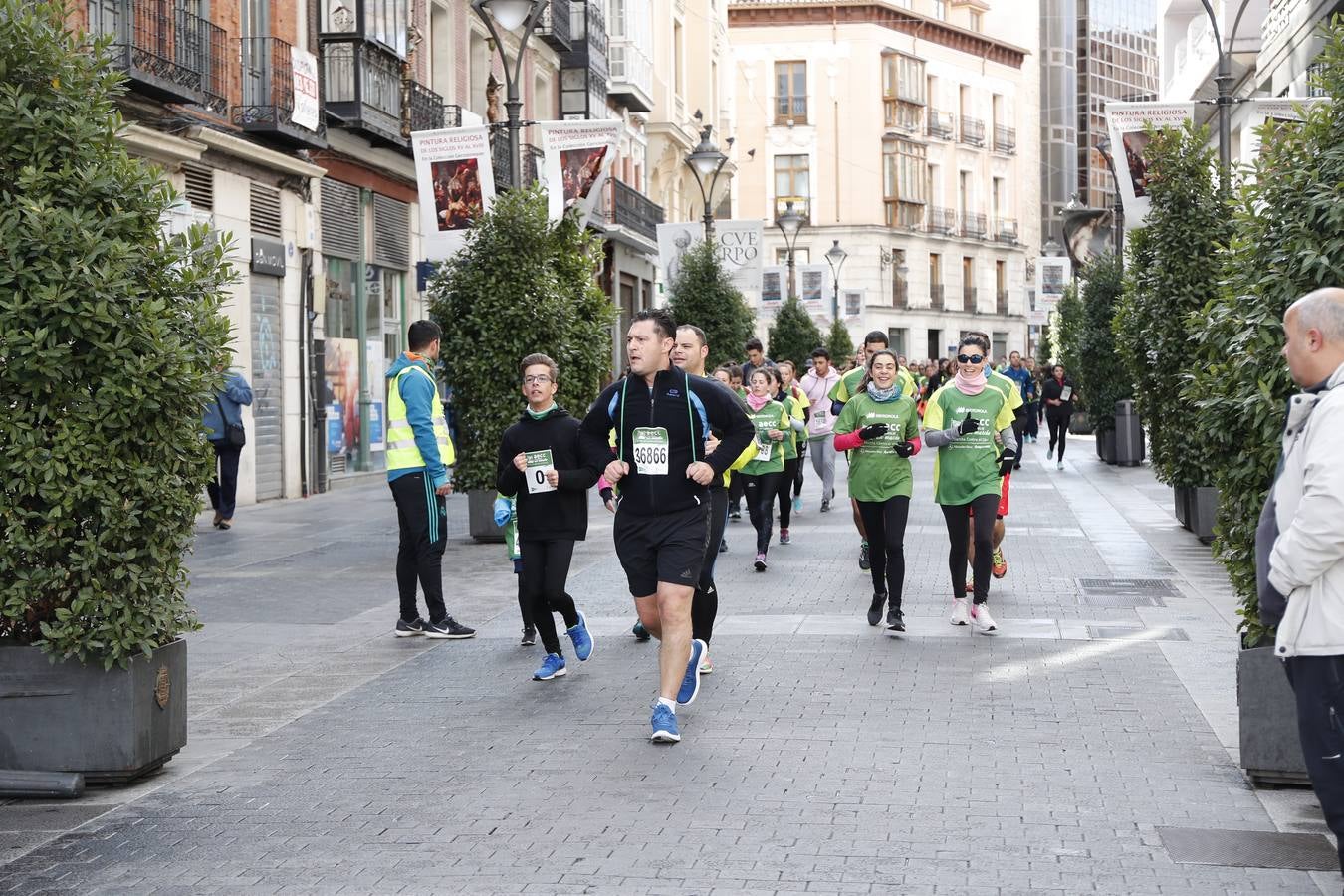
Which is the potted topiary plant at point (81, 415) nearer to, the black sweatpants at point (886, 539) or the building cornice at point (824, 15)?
the black sweatpants at point (886, 539)

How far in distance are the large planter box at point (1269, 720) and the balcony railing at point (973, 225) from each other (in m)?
75.6

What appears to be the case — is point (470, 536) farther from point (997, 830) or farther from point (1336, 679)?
point (1336, 679)

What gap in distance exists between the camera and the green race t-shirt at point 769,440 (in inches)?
599

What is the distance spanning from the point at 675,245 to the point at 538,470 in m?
22.2

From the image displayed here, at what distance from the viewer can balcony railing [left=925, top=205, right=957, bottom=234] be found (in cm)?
7853

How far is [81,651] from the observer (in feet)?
21.6

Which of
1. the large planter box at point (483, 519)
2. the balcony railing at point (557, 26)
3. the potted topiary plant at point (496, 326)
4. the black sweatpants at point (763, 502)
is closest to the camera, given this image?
the black sweatpants at point (763, 502)

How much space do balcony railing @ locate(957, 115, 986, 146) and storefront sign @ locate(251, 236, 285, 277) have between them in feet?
202

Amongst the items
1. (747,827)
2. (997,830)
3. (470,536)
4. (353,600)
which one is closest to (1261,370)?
(997,830)

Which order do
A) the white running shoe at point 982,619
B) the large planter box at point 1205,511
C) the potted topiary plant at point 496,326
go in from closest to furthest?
the white running shoe at point 982,619
the large planter box at point 1205,511
the potted topiary plant at point 496,326

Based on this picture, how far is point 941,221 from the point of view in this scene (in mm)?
79125

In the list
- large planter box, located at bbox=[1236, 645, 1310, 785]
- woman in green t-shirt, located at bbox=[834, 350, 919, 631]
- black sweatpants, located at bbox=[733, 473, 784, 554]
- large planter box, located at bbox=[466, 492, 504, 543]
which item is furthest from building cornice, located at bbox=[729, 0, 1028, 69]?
large planter box, located at bbox=[1236, 645, 1310, 785]

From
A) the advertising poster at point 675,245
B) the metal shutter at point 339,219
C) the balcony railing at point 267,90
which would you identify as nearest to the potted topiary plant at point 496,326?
the balcony railing at point 267,90

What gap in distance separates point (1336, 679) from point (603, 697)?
14.6 feet
